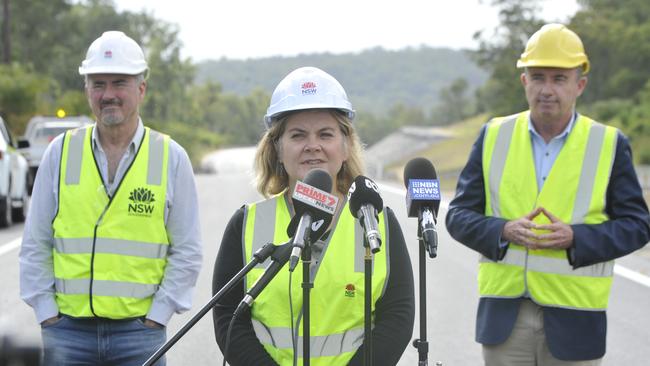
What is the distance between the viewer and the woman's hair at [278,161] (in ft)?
13.4

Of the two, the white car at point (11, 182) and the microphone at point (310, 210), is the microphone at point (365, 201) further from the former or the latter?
the white car at point (11, 182)

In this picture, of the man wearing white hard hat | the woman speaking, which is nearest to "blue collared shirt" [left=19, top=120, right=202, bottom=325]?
the man wearing white hard hat

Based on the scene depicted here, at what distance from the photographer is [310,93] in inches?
156

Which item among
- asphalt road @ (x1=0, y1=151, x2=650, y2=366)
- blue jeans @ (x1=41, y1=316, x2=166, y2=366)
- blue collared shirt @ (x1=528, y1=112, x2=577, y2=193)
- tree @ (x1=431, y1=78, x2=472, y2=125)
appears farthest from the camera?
tree @ (x1=431, y1=78, x2=472, y2=125)

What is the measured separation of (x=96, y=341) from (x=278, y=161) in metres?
1.13

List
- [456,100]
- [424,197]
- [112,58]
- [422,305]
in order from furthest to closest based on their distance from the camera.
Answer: [456,100] → [112,58] → [424,197] → [422,305]

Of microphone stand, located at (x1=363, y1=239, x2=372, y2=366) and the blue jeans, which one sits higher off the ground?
microphone stand, located at (x1=363, y1=239, x2=372, y2=366)

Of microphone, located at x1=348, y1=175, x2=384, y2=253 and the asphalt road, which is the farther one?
the asphalt road

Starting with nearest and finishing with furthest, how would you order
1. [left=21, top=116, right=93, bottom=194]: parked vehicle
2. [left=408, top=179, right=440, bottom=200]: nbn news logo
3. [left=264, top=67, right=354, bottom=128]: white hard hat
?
[left=408, top=179, right=440, bottom=200]: nbn news logo → [left=264, top=67, right=354, bottom=128]: white hard hat → [left=21, top=116, right=93, bottom=194]: parked vehicle

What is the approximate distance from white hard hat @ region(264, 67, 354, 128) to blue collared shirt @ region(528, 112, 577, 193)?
1.21 metres

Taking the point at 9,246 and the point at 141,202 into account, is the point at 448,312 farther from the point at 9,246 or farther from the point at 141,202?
the point at 9,246

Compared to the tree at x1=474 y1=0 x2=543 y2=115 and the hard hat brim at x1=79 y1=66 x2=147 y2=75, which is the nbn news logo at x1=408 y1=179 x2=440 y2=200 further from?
the tree at x1=474 y1=0 x2=543 y2=115

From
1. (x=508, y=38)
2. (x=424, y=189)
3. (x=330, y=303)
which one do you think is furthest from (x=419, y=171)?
(x=508, y=38)

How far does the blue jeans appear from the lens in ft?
14.9
